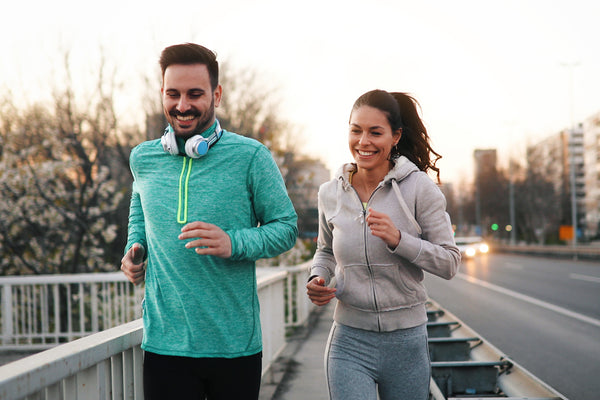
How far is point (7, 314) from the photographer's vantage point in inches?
287

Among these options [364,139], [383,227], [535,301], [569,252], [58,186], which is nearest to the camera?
[383,227]

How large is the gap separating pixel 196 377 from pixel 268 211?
0.65 m

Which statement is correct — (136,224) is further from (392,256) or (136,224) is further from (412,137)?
(412,137)

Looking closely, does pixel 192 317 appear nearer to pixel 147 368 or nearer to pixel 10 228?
pixel 147 368

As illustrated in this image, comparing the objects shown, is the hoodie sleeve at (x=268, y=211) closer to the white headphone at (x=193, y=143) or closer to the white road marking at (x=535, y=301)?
the white headphone at (x=193, y=143)

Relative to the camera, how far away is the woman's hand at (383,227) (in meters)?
2.45

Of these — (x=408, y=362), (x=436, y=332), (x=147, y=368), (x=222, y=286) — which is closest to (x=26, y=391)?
(x=147, y=368)

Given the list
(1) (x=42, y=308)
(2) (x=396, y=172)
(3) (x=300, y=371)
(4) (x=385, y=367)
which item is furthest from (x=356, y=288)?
(1) (x=42, y=308)

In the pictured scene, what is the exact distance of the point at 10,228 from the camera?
11.8 meters

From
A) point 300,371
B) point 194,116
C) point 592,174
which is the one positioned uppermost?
point 592,174

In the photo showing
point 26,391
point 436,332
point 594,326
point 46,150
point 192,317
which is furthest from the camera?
point 46,150

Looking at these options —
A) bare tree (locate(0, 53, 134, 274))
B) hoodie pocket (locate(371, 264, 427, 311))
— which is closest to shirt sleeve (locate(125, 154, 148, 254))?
hoodie pocket (locate(371, 264, 427, 311))

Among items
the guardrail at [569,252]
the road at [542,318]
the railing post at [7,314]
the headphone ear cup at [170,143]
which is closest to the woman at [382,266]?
the headphone ear cup at [170,143]

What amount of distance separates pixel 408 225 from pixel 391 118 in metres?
0.49
